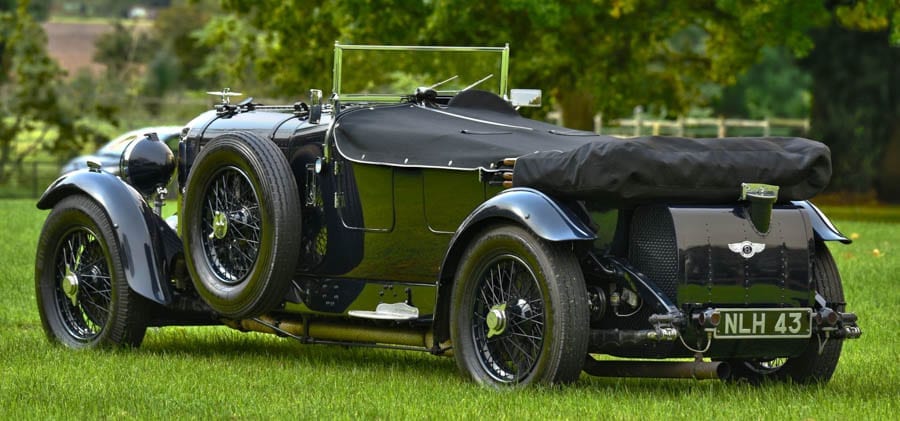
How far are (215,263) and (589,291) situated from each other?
7.85ft

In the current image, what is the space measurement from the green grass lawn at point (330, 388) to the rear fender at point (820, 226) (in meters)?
0.68

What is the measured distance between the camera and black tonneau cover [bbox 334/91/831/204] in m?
7.03

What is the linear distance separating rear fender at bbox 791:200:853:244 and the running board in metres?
1.88

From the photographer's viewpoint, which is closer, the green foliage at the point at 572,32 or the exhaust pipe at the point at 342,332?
the exhaust pipe at the point at 342,332

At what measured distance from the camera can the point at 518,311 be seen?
7246mm

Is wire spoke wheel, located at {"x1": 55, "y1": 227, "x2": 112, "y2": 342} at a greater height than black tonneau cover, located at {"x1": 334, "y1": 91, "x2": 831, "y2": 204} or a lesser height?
lesser

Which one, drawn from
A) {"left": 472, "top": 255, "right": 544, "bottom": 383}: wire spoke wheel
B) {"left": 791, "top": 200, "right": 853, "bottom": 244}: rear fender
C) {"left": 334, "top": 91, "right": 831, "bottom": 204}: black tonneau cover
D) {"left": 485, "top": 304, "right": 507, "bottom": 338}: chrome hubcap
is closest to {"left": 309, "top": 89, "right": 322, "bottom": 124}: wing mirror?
{"left": 334, "top": 91, "right": 831, "bottom": 204}: black tonneau cover

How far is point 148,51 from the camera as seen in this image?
74562mm

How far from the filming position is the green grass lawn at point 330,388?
6.62 metres

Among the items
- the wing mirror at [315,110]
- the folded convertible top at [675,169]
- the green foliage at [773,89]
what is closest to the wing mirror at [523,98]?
the wing mirror at [315,110]

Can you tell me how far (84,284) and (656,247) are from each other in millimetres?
3788

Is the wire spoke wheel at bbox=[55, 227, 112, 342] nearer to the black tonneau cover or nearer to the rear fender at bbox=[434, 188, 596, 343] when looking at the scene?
the black tonneau cover

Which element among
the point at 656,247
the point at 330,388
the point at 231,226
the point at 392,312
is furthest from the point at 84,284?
the point at 656,247

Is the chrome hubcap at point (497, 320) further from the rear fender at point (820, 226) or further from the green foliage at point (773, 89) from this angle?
the green foliage at point (773, 89)
